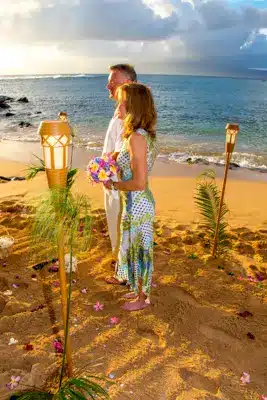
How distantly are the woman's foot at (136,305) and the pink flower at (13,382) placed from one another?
141 centimetres

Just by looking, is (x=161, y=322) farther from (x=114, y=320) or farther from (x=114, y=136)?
(x=114, y=136)

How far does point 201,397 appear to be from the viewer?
285 cm

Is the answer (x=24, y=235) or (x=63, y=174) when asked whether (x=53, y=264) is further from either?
(x=63, y=174)

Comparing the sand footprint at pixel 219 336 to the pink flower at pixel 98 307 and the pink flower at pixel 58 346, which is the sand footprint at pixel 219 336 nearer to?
the pink flower at pixel 98 307

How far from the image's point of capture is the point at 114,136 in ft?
14.1

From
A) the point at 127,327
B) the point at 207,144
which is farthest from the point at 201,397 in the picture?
the point at 207,144

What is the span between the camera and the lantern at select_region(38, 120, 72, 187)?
199 centimetres

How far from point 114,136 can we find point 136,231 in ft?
4.04

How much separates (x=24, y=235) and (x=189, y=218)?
298 cm

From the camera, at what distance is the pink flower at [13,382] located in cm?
277

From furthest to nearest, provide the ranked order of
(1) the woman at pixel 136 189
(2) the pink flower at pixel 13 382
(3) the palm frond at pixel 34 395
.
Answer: (1) the woman at pixel 136 189 → (2) the pink flower at pixel 13 382 → (3) the palm frond at pixel 34 395

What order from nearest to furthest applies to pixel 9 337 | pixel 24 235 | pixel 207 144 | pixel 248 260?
pixel 9 337
pixel 248 260
pixel 24 235
pixel 207 144

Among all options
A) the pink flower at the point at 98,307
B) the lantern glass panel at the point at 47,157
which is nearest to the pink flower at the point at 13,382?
the pink flower at the point at 98,307

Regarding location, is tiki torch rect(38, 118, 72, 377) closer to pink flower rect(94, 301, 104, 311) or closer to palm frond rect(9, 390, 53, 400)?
palm frond rect(9, 390, 53, 400)
